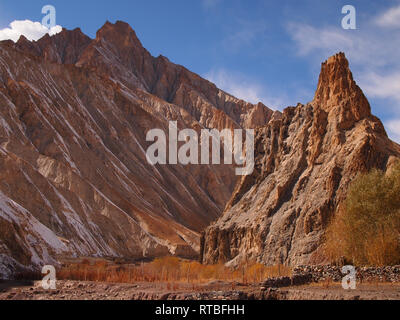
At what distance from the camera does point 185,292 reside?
1708cm

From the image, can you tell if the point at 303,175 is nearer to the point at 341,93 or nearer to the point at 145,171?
the point at 341,93

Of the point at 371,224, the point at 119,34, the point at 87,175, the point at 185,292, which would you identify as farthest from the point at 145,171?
the point at 119,34

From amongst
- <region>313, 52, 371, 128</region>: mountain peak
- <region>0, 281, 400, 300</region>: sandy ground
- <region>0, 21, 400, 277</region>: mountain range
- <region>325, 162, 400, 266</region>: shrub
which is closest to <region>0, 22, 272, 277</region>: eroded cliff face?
<region>0, 21, 400, 277</region>: mountain range

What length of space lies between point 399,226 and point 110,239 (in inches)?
1493

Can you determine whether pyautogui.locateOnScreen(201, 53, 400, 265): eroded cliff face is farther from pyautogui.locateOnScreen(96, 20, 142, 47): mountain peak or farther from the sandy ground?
pyautogui.locateOnScreen(96, 20, 142, 47): mountain peak

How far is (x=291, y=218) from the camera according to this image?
33.9 meters

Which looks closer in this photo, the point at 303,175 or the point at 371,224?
the point at 371,224

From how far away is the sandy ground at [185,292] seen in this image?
1567 cm

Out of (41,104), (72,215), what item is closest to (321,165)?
(72,215)

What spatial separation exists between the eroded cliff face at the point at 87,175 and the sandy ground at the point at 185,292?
4.35 m

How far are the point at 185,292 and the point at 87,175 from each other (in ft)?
168

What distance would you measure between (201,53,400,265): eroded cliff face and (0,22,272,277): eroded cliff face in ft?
43.2

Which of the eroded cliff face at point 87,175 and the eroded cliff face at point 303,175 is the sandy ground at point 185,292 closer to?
the eroded cliff face at point 87,175

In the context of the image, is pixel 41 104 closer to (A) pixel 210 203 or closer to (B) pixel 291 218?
(A) pixel 210 203
